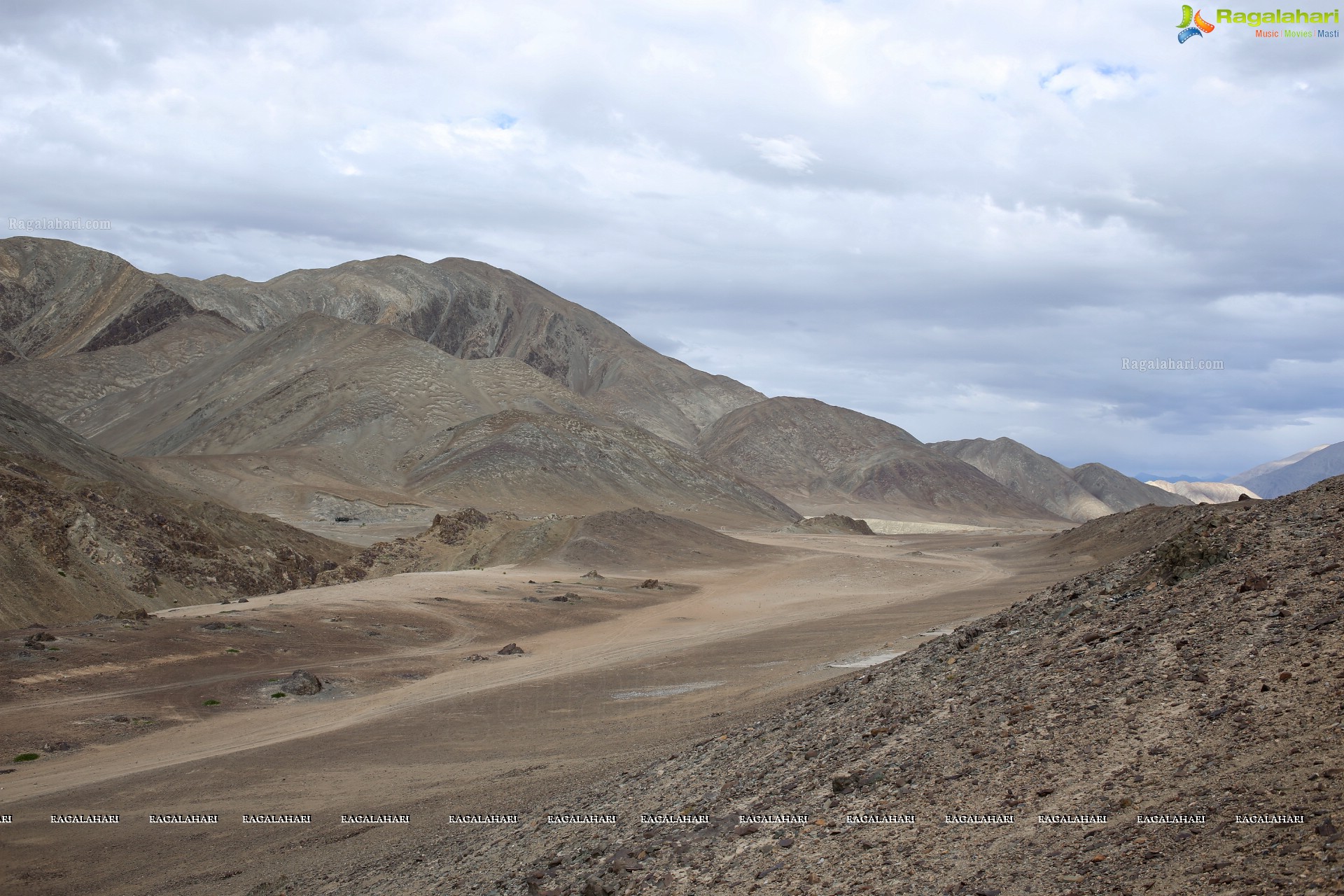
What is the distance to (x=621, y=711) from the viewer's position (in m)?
16.3

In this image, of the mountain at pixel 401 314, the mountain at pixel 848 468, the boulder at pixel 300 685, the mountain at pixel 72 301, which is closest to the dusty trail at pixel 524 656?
the boulder at pixel 300 685

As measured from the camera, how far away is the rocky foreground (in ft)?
16.7

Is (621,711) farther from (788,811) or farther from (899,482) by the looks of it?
(899,482)

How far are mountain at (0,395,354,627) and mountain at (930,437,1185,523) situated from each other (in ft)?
505

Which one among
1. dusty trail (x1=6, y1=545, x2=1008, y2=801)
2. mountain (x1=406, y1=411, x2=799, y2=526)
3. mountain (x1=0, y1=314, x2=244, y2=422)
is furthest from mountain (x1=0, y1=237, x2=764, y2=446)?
dusty trail (x1=6, y1=545, x2=1008, y2=801)

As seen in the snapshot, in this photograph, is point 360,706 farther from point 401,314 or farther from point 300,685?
point 401,314

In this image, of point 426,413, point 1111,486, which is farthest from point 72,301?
point 1111,486

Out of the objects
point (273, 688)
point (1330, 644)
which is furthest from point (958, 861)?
point (273, 688)

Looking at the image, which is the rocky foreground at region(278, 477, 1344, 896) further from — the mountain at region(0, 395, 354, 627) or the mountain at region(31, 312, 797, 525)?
the mountain at region(31, 312, 797, 525)

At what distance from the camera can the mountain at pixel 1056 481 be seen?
175750mm

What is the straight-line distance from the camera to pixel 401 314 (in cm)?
15188

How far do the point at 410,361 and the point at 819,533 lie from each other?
5456 centimetres

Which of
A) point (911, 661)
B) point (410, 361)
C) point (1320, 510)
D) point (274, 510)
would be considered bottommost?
point (274, 510)

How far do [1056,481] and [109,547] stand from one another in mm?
176294
